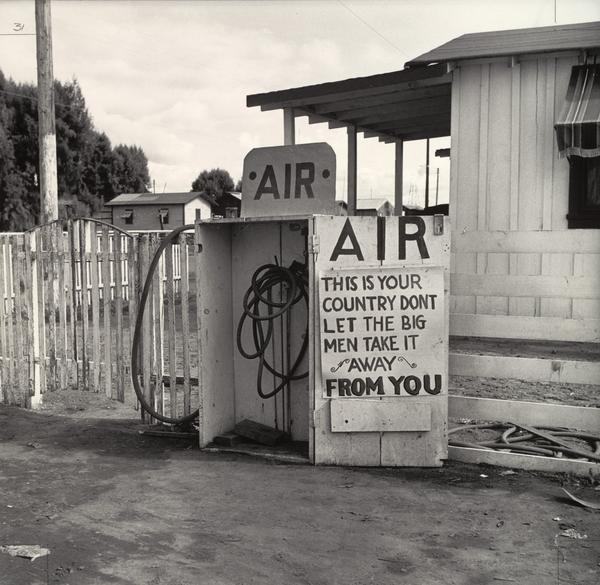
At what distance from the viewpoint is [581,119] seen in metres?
7.23

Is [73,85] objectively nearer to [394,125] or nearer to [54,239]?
[394,125]

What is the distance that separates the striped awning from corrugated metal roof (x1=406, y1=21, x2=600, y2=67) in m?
0.39

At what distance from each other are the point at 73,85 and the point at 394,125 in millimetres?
42573

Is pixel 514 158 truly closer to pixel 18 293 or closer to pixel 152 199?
pixel 18 293

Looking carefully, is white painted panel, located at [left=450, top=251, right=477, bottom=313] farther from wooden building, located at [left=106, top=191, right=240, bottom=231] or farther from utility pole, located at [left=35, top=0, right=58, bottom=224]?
wooden building, located at [left=106, top=191, right=240, bottom=231]

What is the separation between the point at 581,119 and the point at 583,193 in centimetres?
90

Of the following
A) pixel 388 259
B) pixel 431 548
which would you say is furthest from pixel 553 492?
pixel 388 259

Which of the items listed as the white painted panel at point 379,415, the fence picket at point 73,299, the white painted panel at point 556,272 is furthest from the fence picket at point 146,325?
the white painted panel at point 556,272

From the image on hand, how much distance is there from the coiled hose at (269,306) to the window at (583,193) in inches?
147

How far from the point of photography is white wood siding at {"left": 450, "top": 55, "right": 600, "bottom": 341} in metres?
7.65

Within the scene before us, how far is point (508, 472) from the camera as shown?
5.15 m

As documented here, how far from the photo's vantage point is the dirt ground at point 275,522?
11.7 ft

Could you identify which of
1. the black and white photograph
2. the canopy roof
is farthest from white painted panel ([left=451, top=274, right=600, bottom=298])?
the canopy roof

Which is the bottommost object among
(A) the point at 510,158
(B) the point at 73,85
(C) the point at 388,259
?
(C) the point at 388,259
